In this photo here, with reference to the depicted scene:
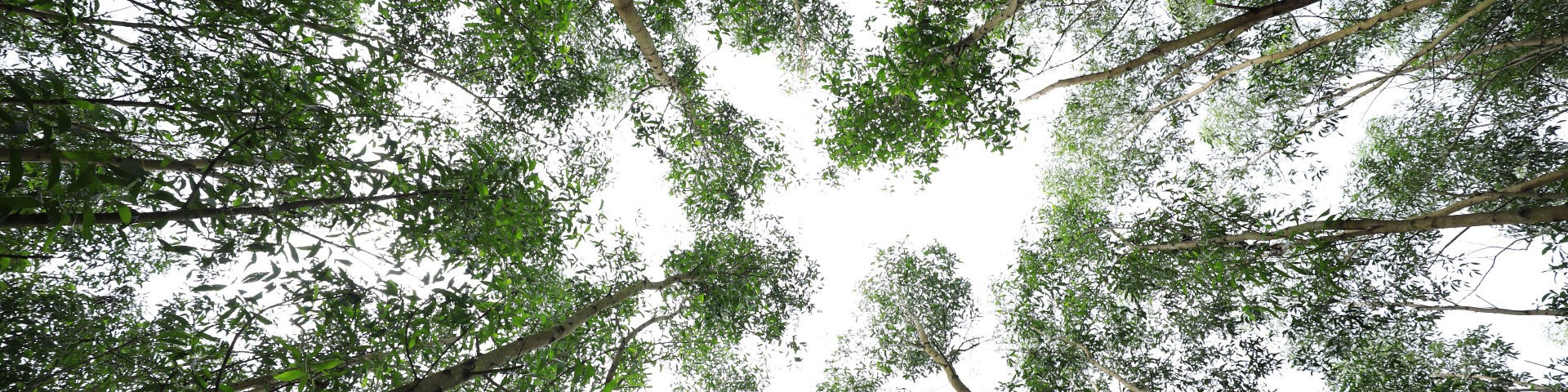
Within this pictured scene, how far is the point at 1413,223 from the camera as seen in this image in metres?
5.04

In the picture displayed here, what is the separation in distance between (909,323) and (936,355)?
2.78ft

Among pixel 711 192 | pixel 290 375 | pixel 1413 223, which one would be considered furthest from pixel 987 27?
pixel 290 375

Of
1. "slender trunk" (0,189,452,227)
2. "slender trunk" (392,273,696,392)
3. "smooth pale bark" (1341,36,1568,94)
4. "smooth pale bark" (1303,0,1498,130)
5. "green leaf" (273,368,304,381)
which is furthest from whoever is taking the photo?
"smooth pale bark" (1303,0,1498,130)

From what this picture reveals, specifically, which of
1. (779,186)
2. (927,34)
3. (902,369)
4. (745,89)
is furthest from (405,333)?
(745,89)

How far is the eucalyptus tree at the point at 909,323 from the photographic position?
10203 mm

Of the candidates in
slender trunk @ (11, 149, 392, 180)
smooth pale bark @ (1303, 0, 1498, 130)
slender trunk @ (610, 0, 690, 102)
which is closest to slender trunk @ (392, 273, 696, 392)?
slender trunk @ (11, 149, 392, 180)

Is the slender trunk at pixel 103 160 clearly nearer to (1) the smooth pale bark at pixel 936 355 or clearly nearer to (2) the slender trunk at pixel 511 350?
(2) the slender trunk at pixel 511 350

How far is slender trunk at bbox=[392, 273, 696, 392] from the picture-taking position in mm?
3631

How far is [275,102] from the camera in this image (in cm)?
356

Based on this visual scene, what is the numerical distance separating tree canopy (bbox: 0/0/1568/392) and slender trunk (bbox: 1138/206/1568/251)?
26 mm

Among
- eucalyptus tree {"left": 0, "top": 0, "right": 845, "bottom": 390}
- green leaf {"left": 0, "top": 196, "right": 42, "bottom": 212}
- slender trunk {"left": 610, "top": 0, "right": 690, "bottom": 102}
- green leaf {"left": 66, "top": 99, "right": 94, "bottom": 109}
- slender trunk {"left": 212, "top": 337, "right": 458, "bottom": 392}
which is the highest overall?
slender trunk {"left": 610, "top": 0, "right": 690, "bottom": 102}

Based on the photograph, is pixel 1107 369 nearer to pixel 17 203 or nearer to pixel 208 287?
pixel 208 287

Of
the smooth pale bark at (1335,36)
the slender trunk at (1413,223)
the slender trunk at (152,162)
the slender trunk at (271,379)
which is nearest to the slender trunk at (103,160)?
the slender trunk at (152,162)

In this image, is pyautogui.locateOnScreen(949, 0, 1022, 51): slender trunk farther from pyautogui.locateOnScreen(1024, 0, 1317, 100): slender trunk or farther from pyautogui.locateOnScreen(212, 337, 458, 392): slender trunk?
pyautogui.locateOnScreen(212, 337, 458, 392): slender trunk
